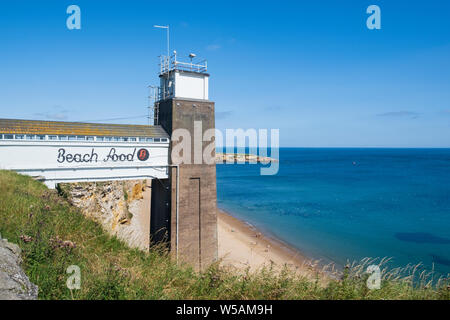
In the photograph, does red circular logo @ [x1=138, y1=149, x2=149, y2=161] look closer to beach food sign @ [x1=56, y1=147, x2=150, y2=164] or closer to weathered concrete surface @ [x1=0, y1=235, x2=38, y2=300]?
beach food sign @ [x1=56, y1=147, x2=150, y2=164]

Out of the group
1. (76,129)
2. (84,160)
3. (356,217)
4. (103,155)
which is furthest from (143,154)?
(356,217)

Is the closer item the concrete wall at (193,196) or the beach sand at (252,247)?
the concrete wall at (193,196)

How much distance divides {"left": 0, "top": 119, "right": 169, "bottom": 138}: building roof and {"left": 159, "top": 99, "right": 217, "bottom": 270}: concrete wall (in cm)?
125

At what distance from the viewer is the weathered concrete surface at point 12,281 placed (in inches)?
132

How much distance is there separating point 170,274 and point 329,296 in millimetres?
2982

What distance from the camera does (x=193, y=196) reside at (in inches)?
722

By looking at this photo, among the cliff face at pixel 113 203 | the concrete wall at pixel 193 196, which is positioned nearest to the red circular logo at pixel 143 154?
the concrete wall at pixel 193 196

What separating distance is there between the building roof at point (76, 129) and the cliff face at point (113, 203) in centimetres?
382

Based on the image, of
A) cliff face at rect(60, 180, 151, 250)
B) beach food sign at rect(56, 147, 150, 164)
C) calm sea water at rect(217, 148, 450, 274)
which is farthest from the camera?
calm sea water at rect(217, 148, 450, 274)

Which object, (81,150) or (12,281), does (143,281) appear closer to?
(12,281)

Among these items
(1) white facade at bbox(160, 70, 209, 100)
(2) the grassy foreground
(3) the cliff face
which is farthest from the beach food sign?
(2) the grassy foreground

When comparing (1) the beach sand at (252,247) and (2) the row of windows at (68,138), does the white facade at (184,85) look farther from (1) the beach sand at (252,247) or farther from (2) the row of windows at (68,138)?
(1) the beach sand at (252,247)

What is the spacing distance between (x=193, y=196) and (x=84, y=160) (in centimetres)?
662

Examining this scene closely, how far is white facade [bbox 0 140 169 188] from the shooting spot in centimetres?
1468
